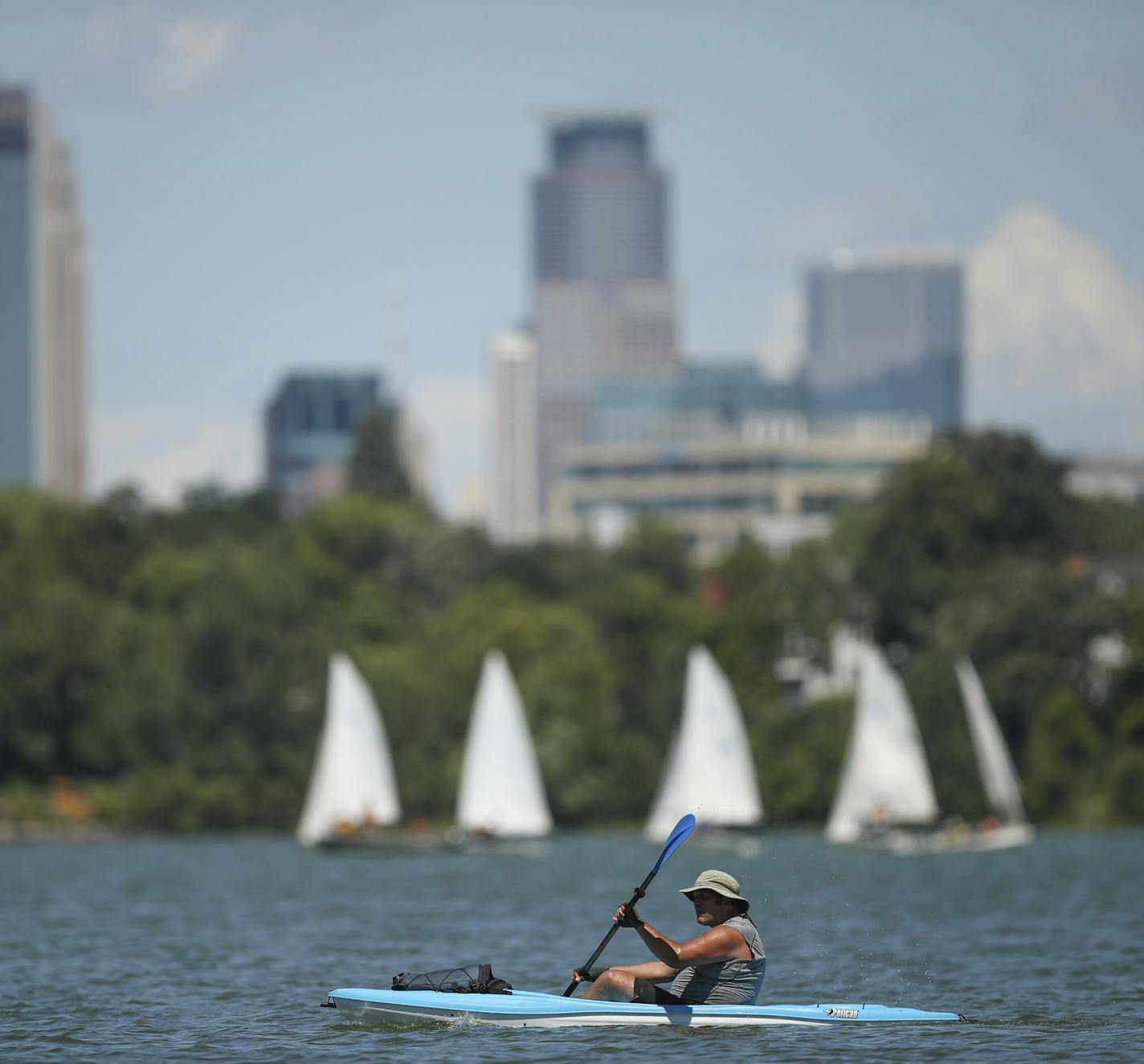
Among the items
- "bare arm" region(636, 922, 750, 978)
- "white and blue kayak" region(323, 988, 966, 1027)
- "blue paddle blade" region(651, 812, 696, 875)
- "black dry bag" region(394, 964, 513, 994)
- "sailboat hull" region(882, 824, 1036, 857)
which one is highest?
"blue paddle blade" region(651, 812, 696, 875)

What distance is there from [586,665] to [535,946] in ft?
231

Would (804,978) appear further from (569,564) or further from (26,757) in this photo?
(569,564)

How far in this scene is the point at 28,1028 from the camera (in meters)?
35.5

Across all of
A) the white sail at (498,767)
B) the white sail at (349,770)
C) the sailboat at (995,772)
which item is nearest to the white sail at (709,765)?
the white sail at (498,767)

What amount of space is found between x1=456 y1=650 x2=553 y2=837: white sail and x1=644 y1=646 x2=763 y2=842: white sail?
14.8 feet

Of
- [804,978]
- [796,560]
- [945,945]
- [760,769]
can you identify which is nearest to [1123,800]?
[760,769]

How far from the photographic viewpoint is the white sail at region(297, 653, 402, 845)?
96312mm

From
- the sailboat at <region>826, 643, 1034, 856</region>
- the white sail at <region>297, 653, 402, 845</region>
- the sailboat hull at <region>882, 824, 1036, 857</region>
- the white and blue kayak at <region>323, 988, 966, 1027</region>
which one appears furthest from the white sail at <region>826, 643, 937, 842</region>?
the white and blue kayak at <region>323, 988, 966, 1027</region>

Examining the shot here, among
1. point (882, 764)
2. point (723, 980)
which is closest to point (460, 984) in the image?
point (723, 980)

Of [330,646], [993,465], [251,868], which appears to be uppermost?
[993,465]

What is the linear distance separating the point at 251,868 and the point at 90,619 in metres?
40.0

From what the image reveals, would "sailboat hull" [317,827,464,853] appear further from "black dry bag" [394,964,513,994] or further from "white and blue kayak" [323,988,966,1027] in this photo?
"white and blue kayak" [323,988,966,1027]

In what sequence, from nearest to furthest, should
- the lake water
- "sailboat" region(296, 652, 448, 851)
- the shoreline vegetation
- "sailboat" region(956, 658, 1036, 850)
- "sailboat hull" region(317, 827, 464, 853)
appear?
1. the lake water
2. "sailboat hull" region(317, 827, 464, 853)
3. "sailboat" region(956, 658, 1036, 850)
4. "sailboat" region(296, 652, 448, 851)
5. the shoreline vegetation

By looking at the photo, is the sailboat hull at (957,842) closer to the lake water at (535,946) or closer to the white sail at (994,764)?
the lake water at (535,946)
